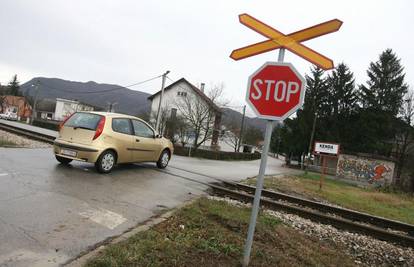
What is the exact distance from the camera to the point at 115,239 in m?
4.68

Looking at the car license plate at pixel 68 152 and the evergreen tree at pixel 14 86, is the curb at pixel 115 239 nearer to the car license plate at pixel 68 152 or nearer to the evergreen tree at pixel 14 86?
the car license plate at pixel 68 152

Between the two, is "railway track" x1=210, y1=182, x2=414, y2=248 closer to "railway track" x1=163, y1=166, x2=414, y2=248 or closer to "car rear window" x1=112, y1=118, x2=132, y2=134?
"railway track" x1=163, y1=166, x2=414, y2=248

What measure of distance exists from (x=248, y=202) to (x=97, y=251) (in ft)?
18.4

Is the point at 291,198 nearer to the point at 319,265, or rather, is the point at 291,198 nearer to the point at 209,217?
the point at 209,217

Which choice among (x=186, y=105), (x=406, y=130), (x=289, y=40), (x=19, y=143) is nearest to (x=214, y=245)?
(x=289, y=40)

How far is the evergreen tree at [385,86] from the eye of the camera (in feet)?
158

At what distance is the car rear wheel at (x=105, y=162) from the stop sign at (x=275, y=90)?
18.5 ft

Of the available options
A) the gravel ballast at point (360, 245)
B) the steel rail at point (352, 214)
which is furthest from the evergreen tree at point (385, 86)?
the gravel ballast at point (360, 245)

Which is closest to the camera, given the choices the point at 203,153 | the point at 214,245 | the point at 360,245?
the point at 214,245

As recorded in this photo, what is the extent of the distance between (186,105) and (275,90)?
148 ft

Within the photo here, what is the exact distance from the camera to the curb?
3.83 m

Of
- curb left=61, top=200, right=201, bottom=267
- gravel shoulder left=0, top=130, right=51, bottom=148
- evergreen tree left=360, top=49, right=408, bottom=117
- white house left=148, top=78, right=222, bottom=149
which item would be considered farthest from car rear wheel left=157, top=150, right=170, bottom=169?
evergreen tree left=360, top=49, right=408, bottom=117

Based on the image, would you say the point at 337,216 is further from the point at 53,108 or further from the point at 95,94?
the point at 95,94

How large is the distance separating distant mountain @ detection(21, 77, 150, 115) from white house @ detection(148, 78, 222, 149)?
24.7 m
